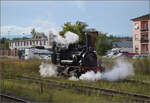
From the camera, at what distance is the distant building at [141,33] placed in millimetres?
51125

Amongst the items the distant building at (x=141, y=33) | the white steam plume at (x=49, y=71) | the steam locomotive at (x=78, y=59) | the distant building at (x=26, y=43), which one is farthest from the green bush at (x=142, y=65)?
the distant building at (x=26, y=43)

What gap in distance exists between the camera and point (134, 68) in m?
18.7

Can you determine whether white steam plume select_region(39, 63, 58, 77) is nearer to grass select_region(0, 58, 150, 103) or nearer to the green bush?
grass select_region(0, 58, 150, 103)

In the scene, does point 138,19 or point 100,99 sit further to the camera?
point 138,19

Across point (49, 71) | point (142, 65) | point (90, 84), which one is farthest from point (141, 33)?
point (90, 84)

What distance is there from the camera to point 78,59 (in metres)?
17.1

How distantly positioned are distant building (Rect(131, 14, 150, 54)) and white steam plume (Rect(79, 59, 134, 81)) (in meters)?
33.0

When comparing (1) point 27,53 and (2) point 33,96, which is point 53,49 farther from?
(1) point 27,53

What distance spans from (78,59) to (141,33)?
127 ft

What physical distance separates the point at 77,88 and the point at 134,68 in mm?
7065

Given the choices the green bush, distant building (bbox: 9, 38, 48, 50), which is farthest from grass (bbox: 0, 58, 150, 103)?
distant building (bbox: 9, 38, 48, 50)

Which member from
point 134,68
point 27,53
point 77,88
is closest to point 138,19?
point 27,53

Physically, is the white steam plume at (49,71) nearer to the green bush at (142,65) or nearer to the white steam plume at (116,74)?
the white steam plume at (116,74)

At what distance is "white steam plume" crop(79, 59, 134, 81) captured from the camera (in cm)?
1641
